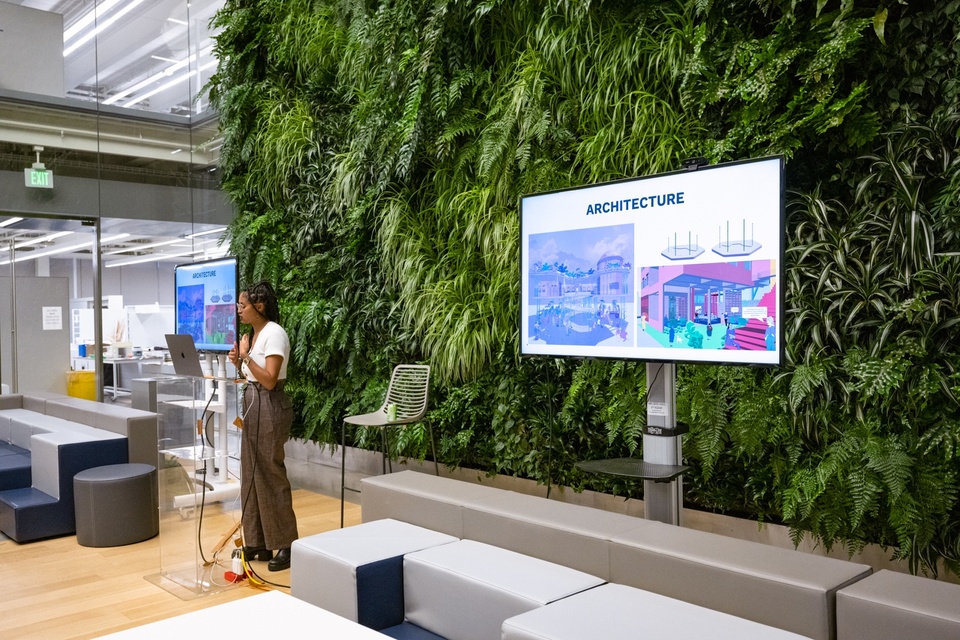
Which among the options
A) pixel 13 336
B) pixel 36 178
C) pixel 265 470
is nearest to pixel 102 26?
pixel 36 178

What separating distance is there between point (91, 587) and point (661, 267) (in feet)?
11.2

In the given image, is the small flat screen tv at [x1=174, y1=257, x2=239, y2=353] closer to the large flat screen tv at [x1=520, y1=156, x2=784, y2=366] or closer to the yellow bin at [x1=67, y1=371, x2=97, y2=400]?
the large flat screen tv at [x1=520, y1=156, x2=784, y2=366]

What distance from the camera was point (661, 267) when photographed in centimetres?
289

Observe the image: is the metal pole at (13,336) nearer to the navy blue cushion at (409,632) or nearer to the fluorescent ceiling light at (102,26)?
the fluorescent ceiling light at (102,26)

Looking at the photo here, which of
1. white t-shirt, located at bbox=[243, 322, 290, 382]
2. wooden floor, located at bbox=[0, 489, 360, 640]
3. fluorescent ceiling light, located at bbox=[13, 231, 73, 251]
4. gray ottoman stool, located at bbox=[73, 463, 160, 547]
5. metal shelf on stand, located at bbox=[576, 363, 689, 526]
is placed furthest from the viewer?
fluorescent ceiling light, located at bbox=[13, 231, 73, 251]

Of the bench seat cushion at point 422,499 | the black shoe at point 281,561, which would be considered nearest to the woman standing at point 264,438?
the black shoe at point 281,561

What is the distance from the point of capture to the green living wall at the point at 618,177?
300cm

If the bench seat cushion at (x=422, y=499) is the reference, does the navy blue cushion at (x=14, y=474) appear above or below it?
below

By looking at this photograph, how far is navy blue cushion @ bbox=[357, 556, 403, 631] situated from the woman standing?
5.44ft

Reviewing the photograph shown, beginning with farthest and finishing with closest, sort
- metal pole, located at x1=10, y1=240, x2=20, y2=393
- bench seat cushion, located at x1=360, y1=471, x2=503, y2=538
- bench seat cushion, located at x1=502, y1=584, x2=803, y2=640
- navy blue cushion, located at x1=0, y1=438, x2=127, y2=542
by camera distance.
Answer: metal pole, located at x1=10, y1=240, x2=20, y2=393, navy blue cushion, located at x1=0, y1=438, x2=127, y2=542, bench seat cushion, located at x1=360, y1=471, x2=503, y2=538, bench seat cushion, located at x1=502, y1=584, x2=803, y2=640

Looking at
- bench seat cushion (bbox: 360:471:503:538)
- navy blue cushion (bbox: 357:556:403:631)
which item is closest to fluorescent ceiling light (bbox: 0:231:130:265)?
bench seat cushion (bbox: 360:471:503:538)

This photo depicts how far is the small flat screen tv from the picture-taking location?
4914 millimetres

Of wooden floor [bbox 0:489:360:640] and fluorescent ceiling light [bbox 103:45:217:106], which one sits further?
fluorescent ceiling light [bbox 103:45:217:106]

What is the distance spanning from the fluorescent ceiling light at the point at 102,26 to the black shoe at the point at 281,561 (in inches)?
224
